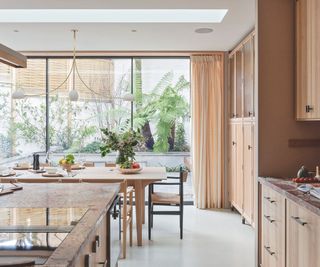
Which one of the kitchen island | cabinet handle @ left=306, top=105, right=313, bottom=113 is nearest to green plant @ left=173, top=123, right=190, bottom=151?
cabinet handle @ left=306, top=105, right=313, bottom=113

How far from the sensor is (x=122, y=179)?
4.27 m

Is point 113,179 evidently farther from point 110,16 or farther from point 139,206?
point 110,16

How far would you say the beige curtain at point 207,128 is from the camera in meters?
6.34

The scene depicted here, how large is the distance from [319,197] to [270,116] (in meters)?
1.19

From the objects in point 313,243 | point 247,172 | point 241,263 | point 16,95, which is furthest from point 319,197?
point 16,95

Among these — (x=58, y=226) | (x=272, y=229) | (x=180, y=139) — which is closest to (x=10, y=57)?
(x=58, y=226)

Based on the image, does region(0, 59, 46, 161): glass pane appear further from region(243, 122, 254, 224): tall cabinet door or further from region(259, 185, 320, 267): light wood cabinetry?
region(259, 185, 320, 267): light wood cabinetry

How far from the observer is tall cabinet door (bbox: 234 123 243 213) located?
17.8 feet

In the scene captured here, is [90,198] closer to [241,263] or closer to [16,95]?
[241,263]

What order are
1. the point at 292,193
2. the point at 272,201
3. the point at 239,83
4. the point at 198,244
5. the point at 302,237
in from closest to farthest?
the point at 302,237
the point at 292,193
the point at 272,201
the point at 198,244
the point at 239,83

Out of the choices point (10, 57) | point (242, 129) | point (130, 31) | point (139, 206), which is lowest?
point (139, 206)

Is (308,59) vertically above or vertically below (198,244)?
above

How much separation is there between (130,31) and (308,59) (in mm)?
2713

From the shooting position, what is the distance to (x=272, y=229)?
3033 mm
